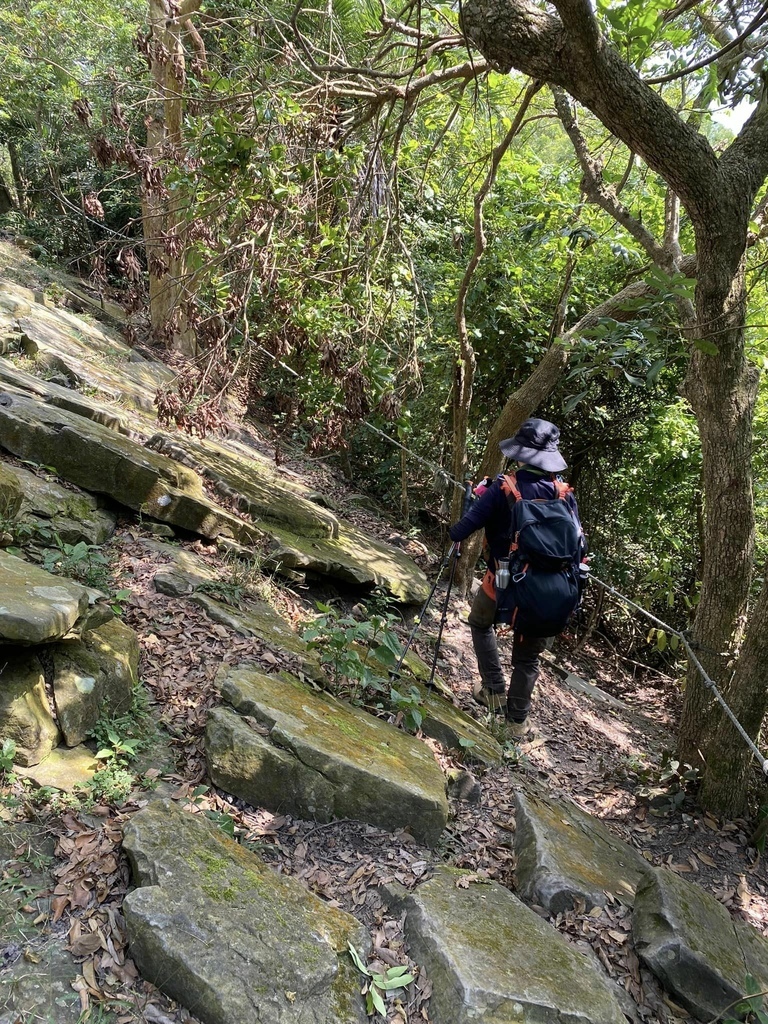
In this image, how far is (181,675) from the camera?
376cm

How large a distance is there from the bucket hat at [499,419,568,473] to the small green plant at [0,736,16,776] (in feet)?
11.0

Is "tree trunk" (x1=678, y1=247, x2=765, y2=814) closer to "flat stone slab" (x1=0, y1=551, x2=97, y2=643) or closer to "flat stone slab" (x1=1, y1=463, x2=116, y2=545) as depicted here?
"flat stone slab" (x1=0, y1=551, x2=97, y2=643)

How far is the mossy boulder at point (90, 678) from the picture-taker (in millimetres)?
3027

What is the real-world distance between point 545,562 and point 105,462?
3.37 metres

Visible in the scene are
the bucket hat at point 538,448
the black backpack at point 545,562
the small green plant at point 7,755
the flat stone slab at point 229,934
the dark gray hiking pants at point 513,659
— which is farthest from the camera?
the dark gray hiking pants at point 513,659

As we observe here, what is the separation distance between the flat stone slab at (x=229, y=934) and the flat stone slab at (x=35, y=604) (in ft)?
2.97

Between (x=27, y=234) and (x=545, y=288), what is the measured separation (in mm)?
12111

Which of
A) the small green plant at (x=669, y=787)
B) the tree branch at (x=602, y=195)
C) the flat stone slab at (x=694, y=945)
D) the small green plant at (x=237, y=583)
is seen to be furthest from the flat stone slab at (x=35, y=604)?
the tree branch at (x=602, y=195)

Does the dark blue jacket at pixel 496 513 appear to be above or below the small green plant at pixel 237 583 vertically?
above

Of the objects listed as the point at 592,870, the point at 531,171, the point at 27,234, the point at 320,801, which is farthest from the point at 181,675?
the point at 27,234

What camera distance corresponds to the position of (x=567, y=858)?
3330mm

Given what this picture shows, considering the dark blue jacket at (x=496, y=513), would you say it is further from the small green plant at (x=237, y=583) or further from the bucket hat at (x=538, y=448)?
the small green plant at (x=237, y=583)

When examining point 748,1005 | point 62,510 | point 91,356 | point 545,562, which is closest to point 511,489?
point 545,562

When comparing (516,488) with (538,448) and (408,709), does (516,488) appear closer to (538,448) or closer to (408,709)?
(538,448)
